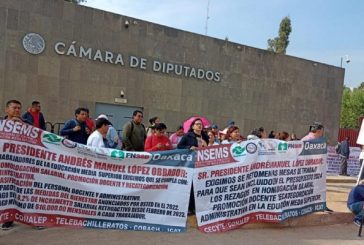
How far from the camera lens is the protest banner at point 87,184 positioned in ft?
18.3

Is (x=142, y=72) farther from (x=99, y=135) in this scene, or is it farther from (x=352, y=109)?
(x=352, y=109)

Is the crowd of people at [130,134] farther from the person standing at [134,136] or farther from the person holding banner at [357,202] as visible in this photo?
the person holding banner at [357,202]

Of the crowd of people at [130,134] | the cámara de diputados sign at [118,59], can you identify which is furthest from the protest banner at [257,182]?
the cámara de diputados sign at [118,59]

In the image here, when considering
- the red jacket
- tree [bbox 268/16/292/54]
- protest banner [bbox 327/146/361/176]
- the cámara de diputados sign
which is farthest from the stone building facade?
tree [bbox 268/16/292/54]

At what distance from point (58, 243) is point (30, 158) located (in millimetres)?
1097

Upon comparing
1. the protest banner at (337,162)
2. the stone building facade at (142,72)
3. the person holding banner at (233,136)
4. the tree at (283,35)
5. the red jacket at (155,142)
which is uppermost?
the tree at (283,35)

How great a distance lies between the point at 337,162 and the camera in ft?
63.4

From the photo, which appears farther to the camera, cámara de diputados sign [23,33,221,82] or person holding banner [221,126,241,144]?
cámara de diputados sign [23,33,221,82]

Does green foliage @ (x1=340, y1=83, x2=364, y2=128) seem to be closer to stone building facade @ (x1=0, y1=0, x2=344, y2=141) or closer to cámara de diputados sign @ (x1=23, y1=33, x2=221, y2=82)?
stone building facade @ (x1=0, y1=0, x2=344, y2=141)

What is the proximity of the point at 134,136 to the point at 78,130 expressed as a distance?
1.18 m

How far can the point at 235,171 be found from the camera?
6898mm

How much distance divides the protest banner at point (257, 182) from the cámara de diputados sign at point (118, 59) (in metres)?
9.31

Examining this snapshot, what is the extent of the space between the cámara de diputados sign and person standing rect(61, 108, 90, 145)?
756 cm

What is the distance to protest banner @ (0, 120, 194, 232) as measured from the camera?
18.3 ft
